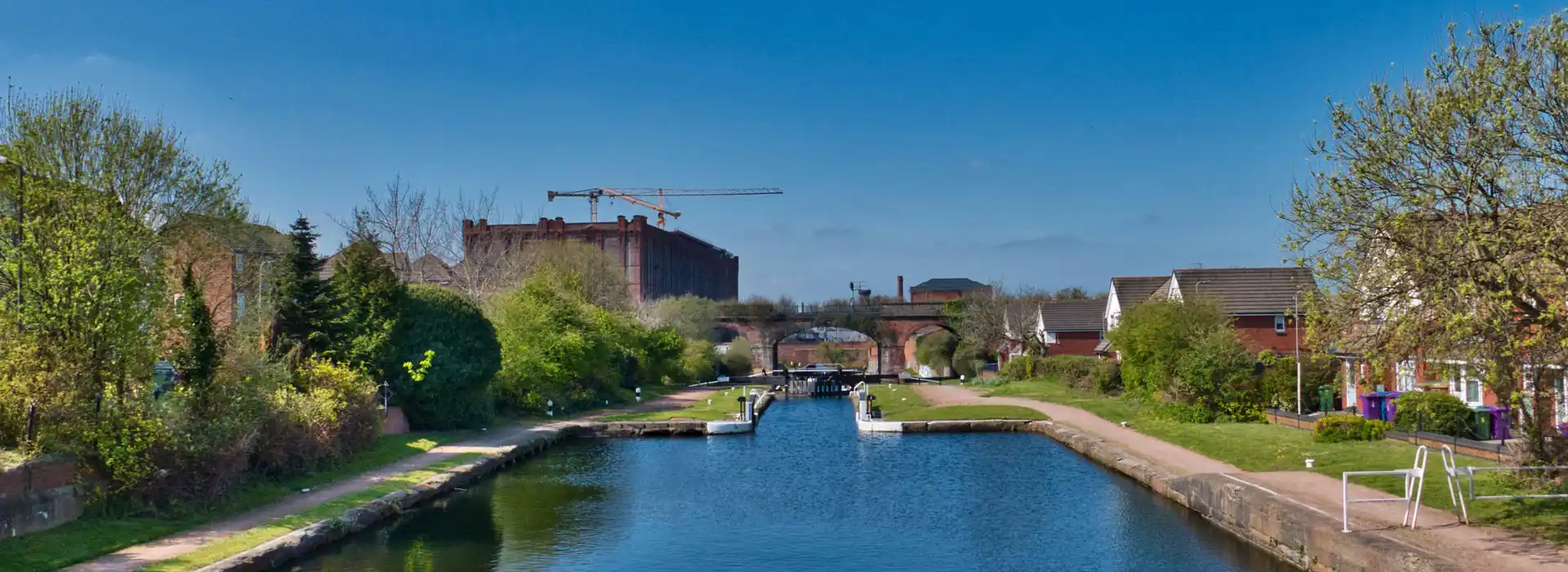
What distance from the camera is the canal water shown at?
18344 mm

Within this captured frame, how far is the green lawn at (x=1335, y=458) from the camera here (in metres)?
15.5

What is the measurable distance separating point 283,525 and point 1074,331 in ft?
199

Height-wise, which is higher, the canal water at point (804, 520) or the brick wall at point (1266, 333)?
the brick wall at point (1266, 333)

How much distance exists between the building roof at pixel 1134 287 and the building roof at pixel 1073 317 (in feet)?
27.0

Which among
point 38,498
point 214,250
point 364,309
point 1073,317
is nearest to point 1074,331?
point 1073,317

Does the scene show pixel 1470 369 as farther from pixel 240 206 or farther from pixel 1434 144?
pixel 240 206

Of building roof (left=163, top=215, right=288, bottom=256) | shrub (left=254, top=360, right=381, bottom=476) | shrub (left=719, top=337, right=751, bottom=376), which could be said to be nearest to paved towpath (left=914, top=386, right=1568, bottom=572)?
shrub (left=254, top=360, right=381, bottom=476)

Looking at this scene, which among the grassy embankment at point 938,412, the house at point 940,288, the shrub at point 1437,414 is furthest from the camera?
the house at point 940,288

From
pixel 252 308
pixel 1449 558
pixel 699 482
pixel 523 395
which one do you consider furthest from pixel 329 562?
pixel 523 395

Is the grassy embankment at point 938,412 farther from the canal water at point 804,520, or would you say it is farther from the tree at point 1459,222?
the tree at point 1459,222

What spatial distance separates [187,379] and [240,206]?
4135mm

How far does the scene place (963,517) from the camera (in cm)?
2244

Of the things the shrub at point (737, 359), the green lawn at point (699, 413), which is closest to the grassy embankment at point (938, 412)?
the green lawn at point (699, 413)

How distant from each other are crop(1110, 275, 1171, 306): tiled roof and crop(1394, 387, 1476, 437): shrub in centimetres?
3644
